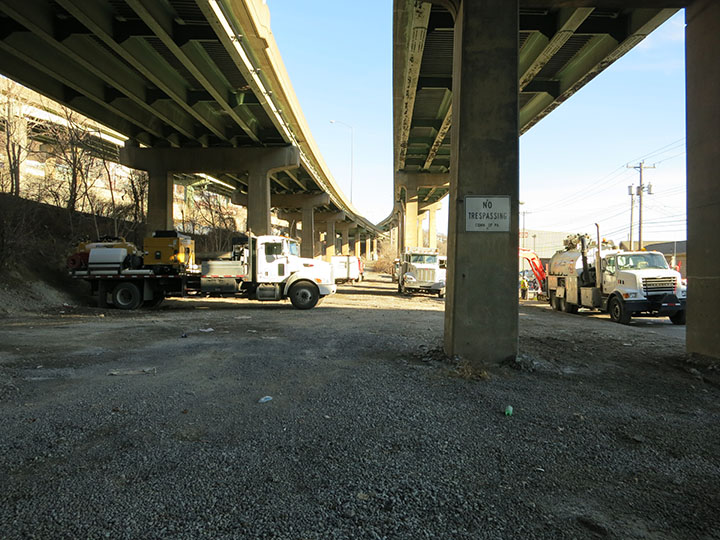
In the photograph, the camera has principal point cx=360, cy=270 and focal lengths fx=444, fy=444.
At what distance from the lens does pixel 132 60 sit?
49.6 feet

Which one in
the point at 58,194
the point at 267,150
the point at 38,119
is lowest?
the point at 58,194

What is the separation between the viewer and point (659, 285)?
14938mm

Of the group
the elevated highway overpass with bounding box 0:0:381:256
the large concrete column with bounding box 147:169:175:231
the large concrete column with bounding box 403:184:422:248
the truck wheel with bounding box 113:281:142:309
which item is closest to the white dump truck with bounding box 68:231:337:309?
the truck wheel with bounding box 113:281:142:309

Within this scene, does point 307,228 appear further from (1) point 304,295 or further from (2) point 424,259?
(1) point 304,295

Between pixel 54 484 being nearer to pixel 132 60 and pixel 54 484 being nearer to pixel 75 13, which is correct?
pixel 75 13

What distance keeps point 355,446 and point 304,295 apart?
44.8 feet

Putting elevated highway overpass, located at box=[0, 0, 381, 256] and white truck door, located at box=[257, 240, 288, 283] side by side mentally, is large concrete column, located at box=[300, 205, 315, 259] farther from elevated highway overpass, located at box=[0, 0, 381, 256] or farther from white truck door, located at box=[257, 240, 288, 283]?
white truck door, located at box=[257, 240, 288, 283]

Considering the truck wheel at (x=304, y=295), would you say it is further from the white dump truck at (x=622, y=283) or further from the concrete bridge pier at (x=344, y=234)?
the concrete bridge pier at (x=344, y=234)

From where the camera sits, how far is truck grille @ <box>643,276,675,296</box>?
14883 mm

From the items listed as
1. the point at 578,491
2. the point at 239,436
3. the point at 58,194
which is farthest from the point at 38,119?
the point at 578,491

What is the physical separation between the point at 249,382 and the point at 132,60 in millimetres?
14056

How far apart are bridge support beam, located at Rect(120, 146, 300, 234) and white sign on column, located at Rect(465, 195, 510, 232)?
69.6 ft

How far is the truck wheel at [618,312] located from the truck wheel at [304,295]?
35.7 ft

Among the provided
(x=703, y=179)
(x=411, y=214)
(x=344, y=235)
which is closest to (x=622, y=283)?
(x=703, y=179)
